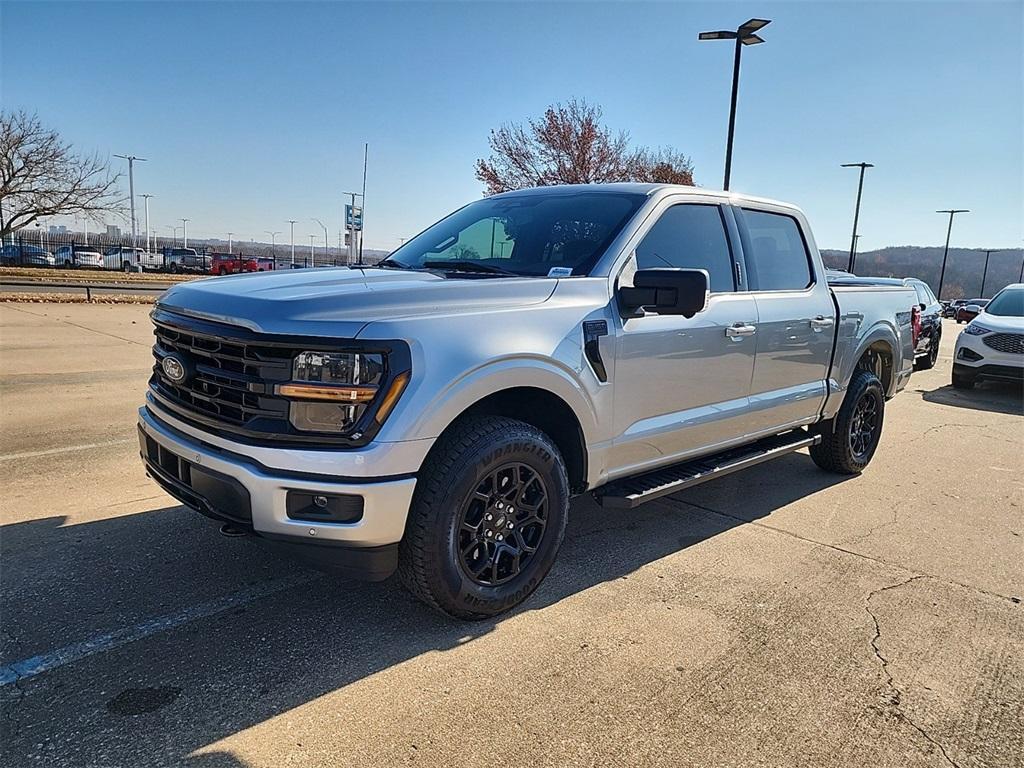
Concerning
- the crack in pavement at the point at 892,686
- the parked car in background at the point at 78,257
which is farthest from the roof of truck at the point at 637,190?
the parked car in background at the point at 78,257

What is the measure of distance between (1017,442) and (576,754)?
7.38m

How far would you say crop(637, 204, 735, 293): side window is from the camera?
12.5ft

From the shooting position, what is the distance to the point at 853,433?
5.71 meters

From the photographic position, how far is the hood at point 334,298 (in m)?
2.60

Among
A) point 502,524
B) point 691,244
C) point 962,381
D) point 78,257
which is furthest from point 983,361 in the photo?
point 78,257

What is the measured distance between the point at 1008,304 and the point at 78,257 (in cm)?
5666

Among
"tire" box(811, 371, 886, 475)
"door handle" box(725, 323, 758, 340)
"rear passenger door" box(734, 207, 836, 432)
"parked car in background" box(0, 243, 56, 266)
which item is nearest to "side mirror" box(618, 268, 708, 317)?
"door handle" box(725, 323, 758, 340)

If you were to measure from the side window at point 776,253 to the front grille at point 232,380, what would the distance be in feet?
10.2

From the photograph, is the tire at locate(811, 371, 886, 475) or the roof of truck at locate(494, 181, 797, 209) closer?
the roof of truck at locate(494, 181, 797, 209)

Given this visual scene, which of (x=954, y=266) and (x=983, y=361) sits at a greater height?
(x=954, y=266)

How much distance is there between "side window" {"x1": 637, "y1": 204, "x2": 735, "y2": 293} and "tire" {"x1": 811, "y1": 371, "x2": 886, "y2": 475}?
6.37ft

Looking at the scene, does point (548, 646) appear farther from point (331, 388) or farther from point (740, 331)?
point (740, 331)

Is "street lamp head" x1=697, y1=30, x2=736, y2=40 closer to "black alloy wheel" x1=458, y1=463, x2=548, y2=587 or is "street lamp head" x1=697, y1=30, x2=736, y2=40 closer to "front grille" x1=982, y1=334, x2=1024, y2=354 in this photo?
"front grille" x1=982, y1=334, x2=1024, y2=354

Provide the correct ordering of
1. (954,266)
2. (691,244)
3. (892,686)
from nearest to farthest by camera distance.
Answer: (892,686) < (691,244) < (954,266)
